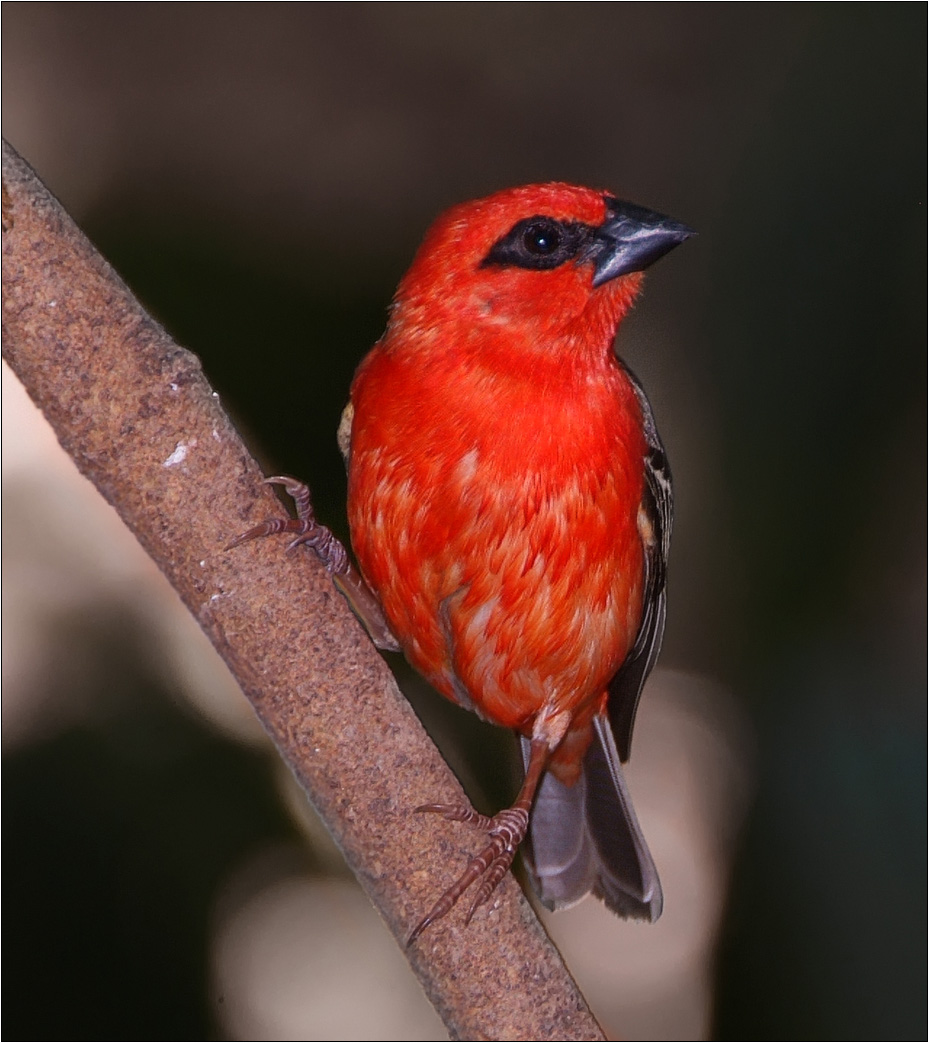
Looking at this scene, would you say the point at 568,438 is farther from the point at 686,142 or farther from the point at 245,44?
the point at 245,44

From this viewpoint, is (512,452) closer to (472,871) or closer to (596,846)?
(472,871)

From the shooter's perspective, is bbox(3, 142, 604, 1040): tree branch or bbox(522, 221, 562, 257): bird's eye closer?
bbox(3, 142, 604, 1040): tree branch

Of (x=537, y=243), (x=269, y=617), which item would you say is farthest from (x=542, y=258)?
(x=269, y=617)

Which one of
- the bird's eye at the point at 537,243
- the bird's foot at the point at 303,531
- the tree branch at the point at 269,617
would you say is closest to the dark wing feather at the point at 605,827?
the bird's foot at the point at 303,531

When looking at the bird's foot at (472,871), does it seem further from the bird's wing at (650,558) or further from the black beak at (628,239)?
the black beak at (628,239)

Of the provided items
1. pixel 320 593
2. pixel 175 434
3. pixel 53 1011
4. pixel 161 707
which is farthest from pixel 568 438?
pixel 53 1011

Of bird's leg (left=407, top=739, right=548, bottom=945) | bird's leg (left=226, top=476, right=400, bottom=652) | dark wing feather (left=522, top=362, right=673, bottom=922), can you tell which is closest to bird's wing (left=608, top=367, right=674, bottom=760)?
dark wing feather (left=522, top=362, right=673, bottom=922)

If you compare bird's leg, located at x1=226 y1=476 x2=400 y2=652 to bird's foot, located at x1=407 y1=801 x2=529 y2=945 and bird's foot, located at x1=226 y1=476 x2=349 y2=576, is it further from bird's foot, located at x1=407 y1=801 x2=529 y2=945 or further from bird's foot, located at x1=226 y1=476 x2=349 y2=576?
bird's foot, located at x1=407 y1=801 x2=529 y2=945

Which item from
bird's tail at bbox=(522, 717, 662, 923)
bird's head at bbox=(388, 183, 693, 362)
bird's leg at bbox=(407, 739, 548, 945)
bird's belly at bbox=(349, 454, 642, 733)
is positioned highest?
bird's head at bbox=(388, 183, 693, 362)
